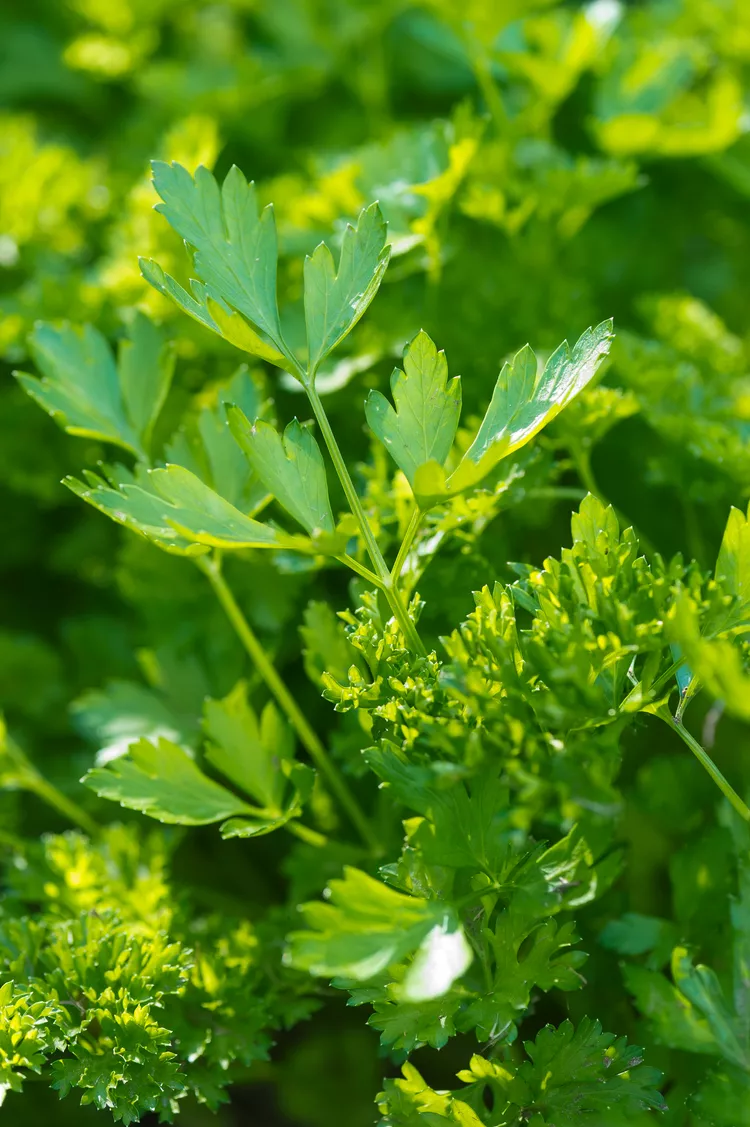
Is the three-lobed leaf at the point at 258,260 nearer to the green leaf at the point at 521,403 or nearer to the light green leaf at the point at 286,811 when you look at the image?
the green leaf at the point at 521,403

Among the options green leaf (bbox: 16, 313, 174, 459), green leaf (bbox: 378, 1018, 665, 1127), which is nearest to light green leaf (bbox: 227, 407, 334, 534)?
green leaf (bbox: 16, 313, 174, 459)

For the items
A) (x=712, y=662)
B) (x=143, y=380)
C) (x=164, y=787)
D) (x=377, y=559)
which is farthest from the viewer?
(x=143, y=380)

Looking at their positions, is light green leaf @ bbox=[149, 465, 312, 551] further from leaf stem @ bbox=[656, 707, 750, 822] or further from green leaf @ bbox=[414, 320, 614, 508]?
leaf stem @ bbox=[656, 707, 750, 822]

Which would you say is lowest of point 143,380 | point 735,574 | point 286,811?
point 286,811

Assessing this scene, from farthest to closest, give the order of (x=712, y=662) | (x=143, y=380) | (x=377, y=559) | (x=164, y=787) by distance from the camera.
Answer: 1. (x=143, y=380)
2. (x=164, y=787)
3. (x=377, y=559)
4. (x=712, y=662)

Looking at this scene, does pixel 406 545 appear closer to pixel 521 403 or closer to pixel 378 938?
pixel 521 403

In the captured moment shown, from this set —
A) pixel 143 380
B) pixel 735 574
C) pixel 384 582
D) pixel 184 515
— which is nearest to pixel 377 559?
pixel 384 582

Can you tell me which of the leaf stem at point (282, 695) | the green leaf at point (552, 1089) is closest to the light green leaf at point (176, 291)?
the leaf stem at point (282, 695)

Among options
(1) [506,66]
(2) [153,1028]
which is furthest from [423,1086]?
(1) [506,66]
